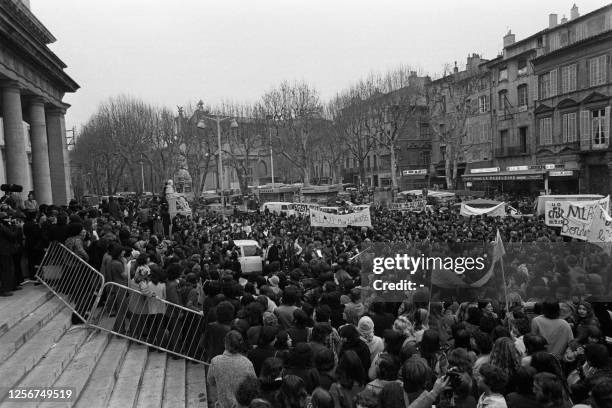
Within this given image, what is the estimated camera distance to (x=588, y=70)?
35.6 meters

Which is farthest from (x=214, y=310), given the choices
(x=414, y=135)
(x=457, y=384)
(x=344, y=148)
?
(x=414, y=135)

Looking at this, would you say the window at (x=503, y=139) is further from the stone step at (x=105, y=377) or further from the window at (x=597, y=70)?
the stone step at (x=105, y=377)

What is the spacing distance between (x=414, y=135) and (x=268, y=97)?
72.1 feet

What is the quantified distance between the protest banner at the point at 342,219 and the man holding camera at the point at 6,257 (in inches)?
438

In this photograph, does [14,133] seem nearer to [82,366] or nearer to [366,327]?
[82,366]

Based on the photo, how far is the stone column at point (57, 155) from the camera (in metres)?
22.4

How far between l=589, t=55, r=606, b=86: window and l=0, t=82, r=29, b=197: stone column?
35336 mm

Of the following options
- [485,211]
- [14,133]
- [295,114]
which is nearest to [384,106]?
[295,114]

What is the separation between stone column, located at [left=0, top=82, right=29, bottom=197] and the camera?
50.8 feet

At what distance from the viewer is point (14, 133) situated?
51.4 feet

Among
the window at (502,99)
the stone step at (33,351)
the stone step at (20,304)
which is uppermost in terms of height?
the window at (502,99)

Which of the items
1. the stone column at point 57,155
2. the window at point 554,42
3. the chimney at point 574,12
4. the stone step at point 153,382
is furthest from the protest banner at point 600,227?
the chimney at point 574,12

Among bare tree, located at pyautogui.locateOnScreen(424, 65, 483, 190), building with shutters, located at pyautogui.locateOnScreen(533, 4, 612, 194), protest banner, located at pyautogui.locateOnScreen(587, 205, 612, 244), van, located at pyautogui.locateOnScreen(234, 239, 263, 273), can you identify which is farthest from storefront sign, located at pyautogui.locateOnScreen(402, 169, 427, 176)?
protest banner, located at pyautogui.locateOnScreen(587, 205, 612, 244)

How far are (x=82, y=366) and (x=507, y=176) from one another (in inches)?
1538
